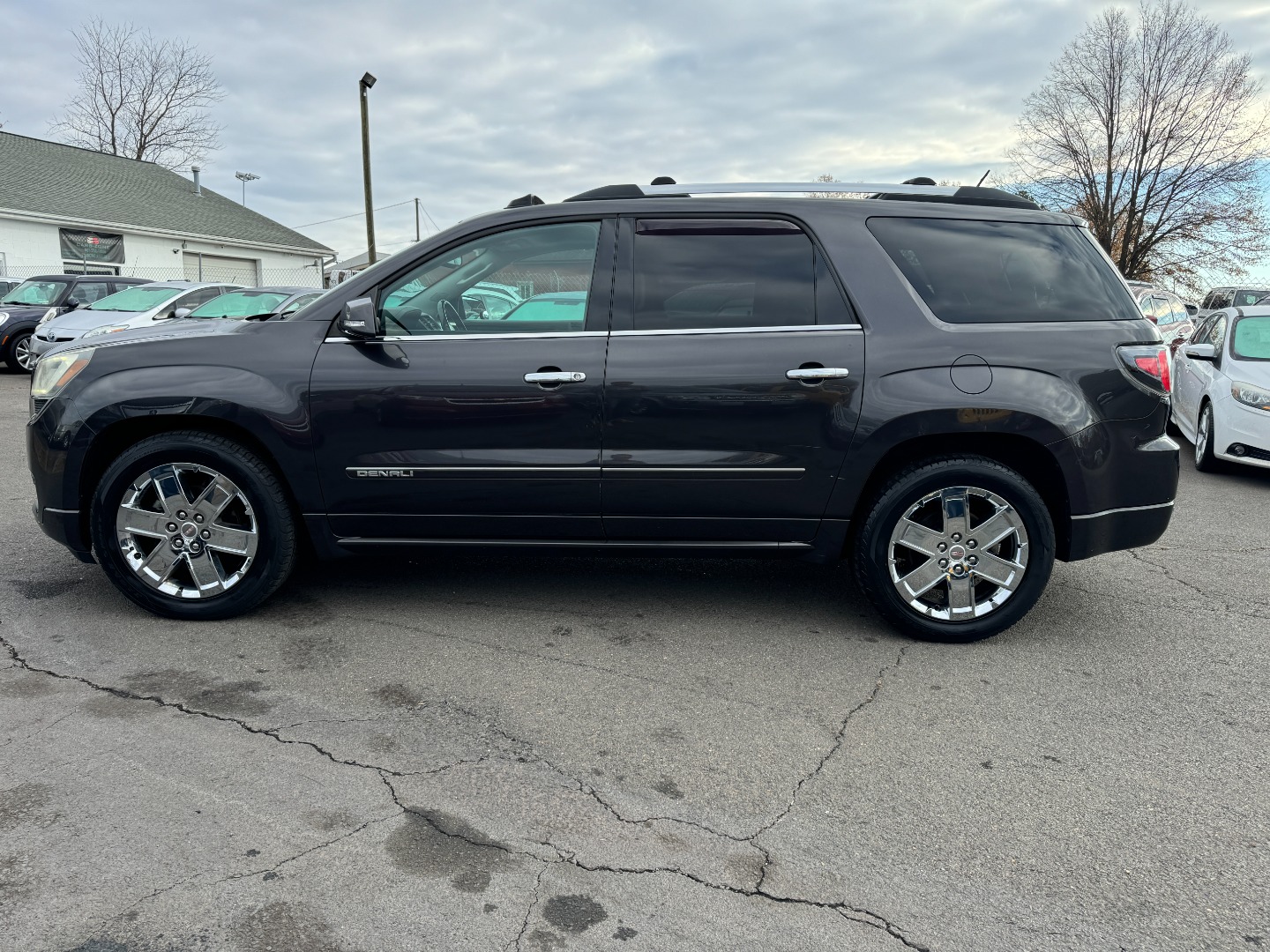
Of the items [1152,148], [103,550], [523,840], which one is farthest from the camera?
[1152,148]

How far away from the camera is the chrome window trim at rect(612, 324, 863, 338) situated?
3816mm

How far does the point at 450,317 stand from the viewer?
13.0 feet

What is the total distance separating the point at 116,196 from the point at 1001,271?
3327 centimetres

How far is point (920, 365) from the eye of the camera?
3.76m

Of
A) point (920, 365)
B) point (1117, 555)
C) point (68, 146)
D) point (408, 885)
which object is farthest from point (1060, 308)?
point (68, 146)

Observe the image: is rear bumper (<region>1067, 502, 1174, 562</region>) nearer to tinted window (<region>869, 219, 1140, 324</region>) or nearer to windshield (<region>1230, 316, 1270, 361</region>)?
tinted window (<region>869, 219, 1140, 324</region>)

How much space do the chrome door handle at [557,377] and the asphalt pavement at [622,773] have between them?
108 centimetres

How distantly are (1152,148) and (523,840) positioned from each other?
137ft

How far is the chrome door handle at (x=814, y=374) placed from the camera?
3.74 meters

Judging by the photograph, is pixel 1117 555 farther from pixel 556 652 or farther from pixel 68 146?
pixel 68 146

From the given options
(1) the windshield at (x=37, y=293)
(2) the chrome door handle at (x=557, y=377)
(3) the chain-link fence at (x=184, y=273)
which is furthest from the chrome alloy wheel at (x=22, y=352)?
(2) the chrome door handle at (x=557, y=377)

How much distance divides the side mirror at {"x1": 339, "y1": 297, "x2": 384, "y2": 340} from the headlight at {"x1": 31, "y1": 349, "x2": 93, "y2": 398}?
117 centimetres

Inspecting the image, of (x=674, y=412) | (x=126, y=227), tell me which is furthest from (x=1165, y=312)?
(x=126, y=227)

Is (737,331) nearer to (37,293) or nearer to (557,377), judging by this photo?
(557,377)
